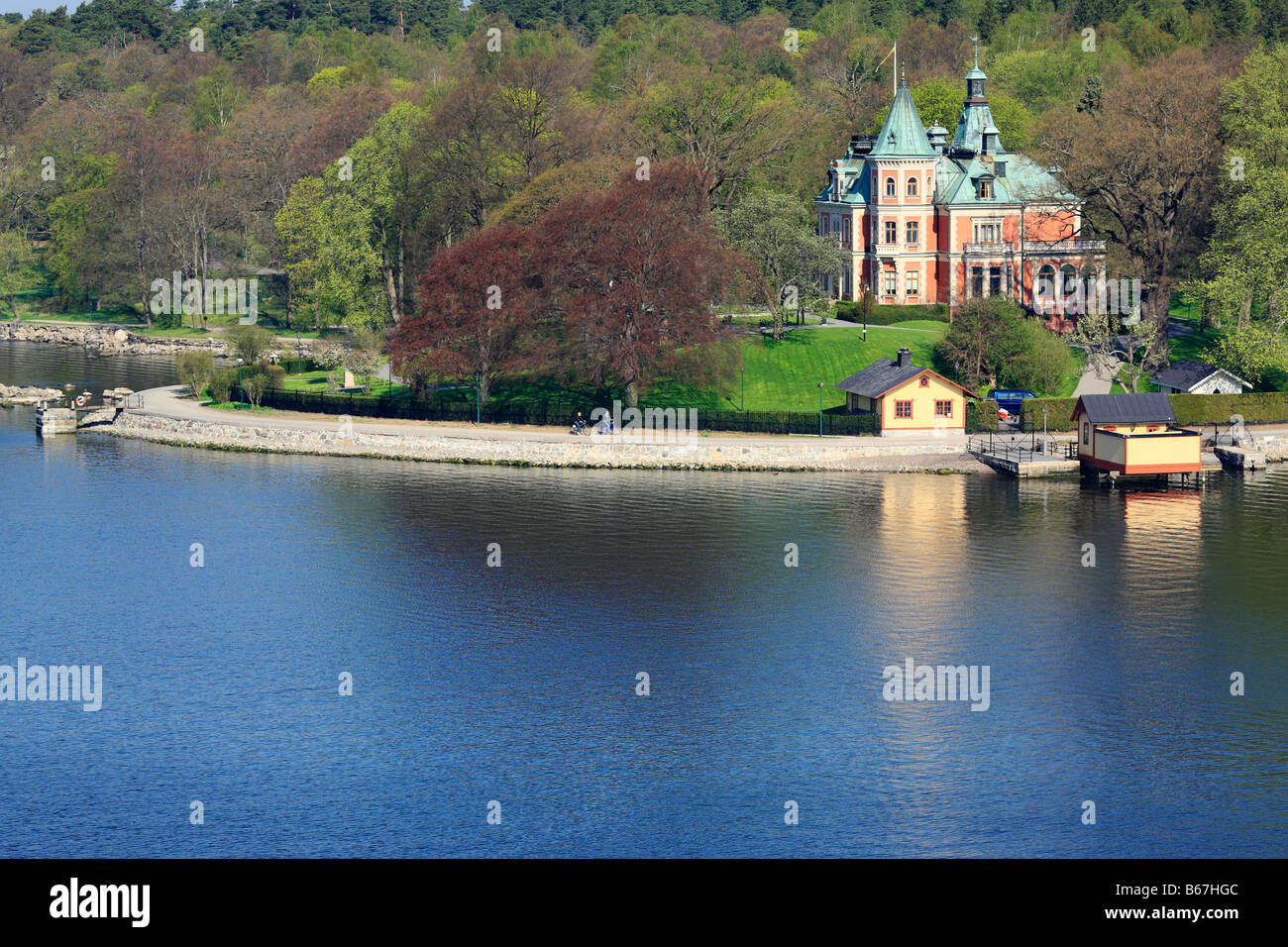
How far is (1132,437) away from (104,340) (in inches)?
3658

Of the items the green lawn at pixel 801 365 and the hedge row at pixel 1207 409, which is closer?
the hedge row at pixel 1207 409

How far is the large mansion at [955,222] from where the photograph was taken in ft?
373

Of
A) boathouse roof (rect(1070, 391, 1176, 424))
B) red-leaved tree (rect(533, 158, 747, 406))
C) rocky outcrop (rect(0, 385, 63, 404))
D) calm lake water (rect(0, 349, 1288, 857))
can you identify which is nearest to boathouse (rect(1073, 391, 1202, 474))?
boathouse roof (rect(1070, 391, 1176, 424))

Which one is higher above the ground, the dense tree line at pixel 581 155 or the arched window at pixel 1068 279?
the dense tree line at pixel 581 155

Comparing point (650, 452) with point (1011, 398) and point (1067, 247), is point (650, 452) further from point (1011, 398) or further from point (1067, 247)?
point (1067, 247)

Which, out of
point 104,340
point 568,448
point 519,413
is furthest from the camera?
point 104,340

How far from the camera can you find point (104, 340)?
141 meters

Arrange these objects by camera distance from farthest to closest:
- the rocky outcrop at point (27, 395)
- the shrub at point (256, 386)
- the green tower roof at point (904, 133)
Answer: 1. the green tower roof at point (904, 133)
2. the rocky outcrop at point (27, 395)
3. the shrub at point (256, 386)

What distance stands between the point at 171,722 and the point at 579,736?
484 inches

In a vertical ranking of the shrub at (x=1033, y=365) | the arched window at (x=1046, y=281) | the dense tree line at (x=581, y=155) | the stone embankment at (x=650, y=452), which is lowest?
the stone embankment at (x=650, y=452)

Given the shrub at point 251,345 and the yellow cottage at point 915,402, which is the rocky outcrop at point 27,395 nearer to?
the shrub at point 251,345

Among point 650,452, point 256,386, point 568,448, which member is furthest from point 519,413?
point 256,386

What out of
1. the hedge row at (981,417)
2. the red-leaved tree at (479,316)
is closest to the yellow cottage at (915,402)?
the hedge row at (981,417)

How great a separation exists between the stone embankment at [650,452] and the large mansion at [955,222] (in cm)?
3050
